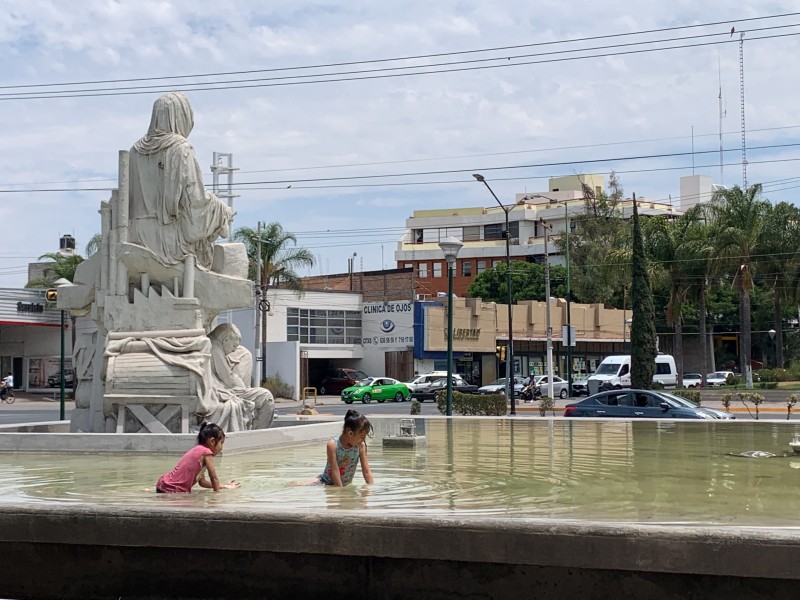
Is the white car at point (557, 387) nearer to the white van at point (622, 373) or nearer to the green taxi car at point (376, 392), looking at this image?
the white van at point (622, 373)

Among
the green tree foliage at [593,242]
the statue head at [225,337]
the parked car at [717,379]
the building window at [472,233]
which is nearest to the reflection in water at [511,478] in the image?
the statue head at [225,337]

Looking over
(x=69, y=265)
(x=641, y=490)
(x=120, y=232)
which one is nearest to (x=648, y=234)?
(x=69, y=265)

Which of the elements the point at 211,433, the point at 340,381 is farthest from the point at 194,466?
the point at 340,381

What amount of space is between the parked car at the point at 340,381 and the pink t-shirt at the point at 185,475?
5441 centimetres

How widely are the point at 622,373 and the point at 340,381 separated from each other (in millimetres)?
17296

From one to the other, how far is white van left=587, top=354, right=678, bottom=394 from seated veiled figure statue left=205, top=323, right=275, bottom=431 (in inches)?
1558

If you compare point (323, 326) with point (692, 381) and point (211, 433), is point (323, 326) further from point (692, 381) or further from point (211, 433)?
point (211, 433)

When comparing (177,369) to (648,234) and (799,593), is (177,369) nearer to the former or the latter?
(799,593)

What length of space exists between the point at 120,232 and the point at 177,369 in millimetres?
2629

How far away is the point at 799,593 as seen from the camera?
631 centimetres

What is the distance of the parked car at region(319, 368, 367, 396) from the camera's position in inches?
2571

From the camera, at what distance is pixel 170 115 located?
18.2 m

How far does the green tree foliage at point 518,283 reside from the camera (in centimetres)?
9144

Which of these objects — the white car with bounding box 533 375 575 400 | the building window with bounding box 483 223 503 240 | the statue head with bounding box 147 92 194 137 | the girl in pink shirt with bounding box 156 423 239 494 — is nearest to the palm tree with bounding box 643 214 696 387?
the white car with bounding box 533 375 575 400
